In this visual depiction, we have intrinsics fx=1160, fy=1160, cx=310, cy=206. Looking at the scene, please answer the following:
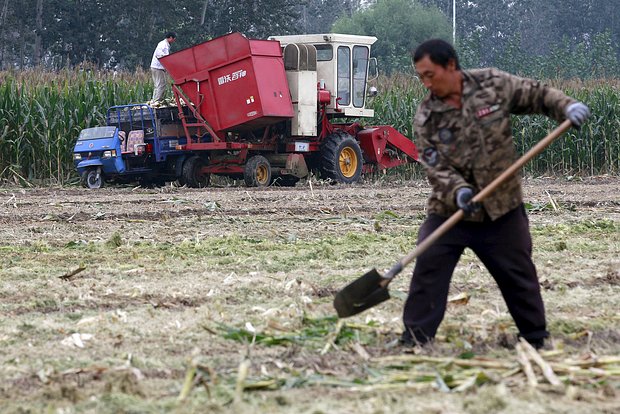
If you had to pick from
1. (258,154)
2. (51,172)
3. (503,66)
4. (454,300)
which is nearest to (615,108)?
(258,154)

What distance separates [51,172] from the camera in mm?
20484

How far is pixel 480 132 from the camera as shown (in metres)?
5.65

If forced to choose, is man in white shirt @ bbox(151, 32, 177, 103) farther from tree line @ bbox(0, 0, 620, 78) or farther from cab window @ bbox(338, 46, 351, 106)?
tree line @ bbox(0, 0, 620, 78)

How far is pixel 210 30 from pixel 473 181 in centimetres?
3897

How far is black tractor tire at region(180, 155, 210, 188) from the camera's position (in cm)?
1944

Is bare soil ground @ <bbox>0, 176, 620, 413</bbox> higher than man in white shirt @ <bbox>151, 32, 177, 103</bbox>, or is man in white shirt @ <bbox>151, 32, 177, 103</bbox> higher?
man in white shirt @ <bbox>151, 32, 177, 103</bbox>

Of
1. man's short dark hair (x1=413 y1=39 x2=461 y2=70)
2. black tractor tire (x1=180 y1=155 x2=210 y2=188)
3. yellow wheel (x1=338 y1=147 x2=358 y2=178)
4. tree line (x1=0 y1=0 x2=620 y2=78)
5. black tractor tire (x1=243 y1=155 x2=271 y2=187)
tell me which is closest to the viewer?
man's short dark hair (x1=413 y1=39 x2=461 y2=70)

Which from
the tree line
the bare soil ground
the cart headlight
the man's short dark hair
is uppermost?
the tree line

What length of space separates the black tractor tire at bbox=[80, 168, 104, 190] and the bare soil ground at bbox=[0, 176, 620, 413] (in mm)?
6134

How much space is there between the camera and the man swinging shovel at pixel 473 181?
5.61 m

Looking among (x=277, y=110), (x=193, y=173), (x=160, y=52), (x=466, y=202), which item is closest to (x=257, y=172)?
(x=193, y=173)

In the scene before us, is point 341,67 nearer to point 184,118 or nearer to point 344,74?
point 344,74

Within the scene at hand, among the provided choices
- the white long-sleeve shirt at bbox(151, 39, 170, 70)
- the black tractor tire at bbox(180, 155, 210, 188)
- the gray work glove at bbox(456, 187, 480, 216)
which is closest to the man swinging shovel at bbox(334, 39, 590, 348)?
the gray work glove at bbox(456, 187, 480, 216)

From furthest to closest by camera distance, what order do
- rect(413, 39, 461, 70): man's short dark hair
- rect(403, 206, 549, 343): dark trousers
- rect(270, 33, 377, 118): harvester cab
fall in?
rect(270, 33, 377, 118): harvester cab
rect(403, 206, 549, 343): dark trousers
rect(413, 39, 461, 70): man's short dark hair
